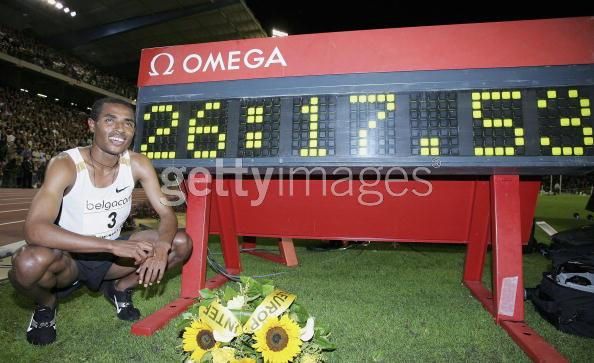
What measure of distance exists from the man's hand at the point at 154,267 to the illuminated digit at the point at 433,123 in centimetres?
136

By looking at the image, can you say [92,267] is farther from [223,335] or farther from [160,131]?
[223,335]

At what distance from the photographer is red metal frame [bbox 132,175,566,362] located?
1.79 meters

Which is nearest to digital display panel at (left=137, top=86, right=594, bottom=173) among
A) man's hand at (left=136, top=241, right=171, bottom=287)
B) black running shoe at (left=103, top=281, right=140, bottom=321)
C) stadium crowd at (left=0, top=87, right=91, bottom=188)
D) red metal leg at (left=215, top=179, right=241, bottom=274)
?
man's hand at (left=136, top=241, right=171, bottom=287)

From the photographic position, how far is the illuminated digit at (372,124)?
1832mm

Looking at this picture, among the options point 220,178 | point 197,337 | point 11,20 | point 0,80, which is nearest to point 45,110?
point 0,80

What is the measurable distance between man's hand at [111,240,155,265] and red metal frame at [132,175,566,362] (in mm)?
380

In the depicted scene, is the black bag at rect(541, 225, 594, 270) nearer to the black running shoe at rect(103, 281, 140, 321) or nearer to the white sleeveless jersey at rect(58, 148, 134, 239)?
the black running shoe at rect(103, 281, 140, 321)

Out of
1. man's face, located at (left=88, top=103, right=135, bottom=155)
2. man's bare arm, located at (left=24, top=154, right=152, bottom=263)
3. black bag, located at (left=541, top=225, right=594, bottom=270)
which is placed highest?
man's face, located at (left=88, top=103, right=135, bottom=155)

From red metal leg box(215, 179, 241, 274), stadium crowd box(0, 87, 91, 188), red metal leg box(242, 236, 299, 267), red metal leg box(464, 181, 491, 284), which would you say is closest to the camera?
red metal leg box(464, 181, 491, 284)

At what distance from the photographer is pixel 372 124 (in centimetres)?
187

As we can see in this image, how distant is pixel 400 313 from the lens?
196 cm

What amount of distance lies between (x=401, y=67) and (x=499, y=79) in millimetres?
495

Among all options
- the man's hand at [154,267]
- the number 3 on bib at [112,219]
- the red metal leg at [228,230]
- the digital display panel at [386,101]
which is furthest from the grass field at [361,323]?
the digital display panel at [386,101]

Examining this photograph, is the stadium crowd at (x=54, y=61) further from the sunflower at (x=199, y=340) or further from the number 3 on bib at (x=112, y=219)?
the sunflower at (x=199, y=340)
